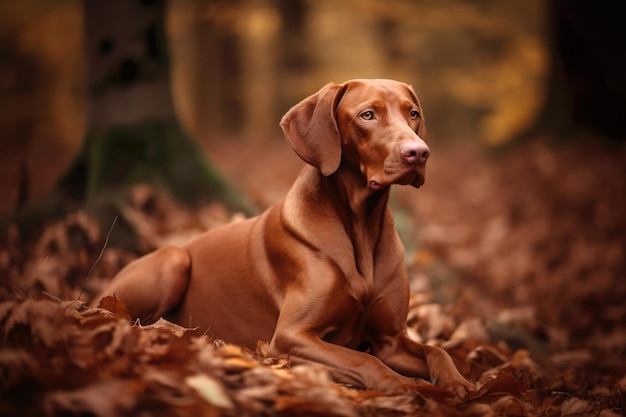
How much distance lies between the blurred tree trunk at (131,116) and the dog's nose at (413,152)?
3.64 meters

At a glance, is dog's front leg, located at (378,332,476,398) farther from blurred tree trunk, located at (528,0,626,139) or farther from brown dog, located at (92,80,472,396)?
blurred tree trunk, located at (528,0,626,139)

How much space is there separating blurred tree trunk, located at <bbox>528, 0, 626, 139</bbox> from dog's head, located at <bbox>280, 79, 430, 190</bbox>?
25.7 feet

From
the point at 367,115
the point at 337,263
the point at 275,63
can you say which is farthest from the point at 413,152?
the point at 275,63

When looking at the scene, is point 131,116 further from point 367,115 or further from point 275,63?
point 275,63

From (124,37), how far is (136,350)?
450 centimetres

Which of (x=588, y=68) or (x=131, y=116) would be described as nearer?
(x=131, y=116)

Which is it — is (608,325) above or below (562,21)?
below

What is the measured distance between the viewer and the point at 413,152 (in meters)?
3.59

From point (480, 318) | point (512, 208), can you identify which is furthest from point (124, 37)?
point (512, 208)

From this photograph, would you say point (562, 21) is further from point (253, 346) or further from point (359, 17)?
point (359, 17)

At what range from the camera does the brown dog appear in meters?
A: 3.72

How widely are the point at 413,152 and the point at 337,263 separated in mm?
827

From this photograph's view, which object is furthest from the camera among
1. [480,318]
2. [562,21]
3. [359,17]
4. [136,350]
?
[359,17]

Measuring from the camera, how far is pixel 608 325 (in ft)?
23.2
